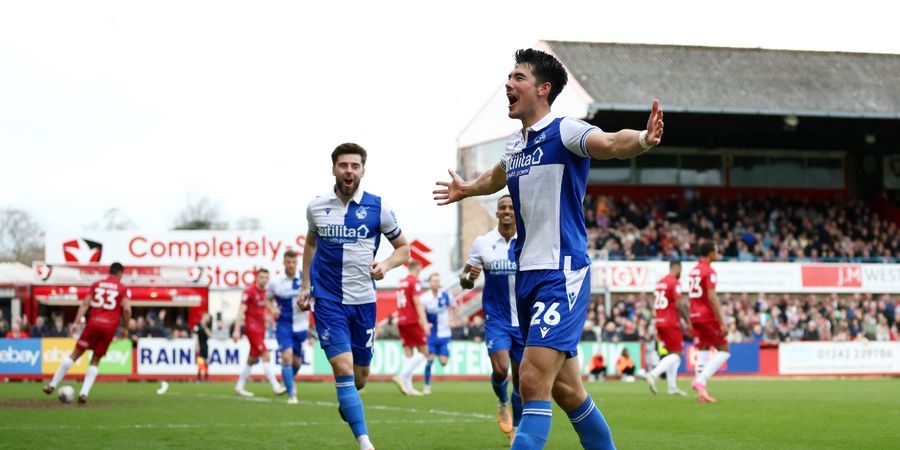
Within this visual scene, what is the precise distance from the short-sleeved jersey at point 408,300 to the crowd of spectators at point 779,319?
12.0 metres

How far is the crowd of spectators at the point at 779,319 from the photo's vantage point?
38219 mm

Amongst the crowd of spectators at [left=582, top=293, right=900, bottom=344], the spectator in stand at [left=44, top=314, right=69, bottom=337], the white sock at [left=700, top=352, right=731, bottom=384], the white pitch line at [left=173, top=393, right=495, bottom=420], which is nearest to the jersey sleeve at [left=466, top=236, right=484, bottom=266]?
the white pitch line at [left=173, top=393, right=495, bottom=420]


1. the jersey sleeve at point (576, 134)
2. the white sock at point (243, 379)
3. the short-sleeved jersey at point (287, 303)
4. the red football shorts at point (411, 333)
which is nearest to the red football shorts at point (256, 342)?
the white sock at point (243, 379)

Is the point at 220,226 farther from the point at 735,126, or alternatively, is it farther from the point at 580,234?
the point at 580,234

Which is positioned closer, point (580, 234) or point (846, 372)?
point (580, 234)

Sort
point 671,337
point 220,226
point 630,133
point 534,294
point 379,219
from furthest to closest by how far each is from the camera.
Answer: point 220,226 < point 671,337 < point 379,219 < point 534,294 < point 630,133

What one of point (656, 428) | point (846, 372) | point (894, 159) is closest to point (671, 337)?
point (656, 428)

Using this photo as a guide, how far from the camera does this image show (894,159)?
5494 centimetres

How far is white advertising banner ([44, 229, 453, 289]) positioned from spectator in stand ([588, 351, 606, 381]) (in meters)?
16.0

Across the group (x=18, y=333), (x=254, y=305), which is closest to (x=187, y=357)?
(x=18, y=333)

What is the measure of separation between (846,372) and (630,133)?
35.0 m

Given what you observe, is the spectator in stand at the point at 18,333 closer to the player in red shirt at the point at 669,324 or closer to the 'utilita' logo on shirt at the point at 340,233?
the player in red shirt at the point at 669,324

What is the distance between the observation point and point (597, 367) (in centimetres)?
3462

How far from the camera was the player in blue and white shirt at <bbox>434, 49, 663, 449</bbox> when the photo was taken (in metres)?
7.02
